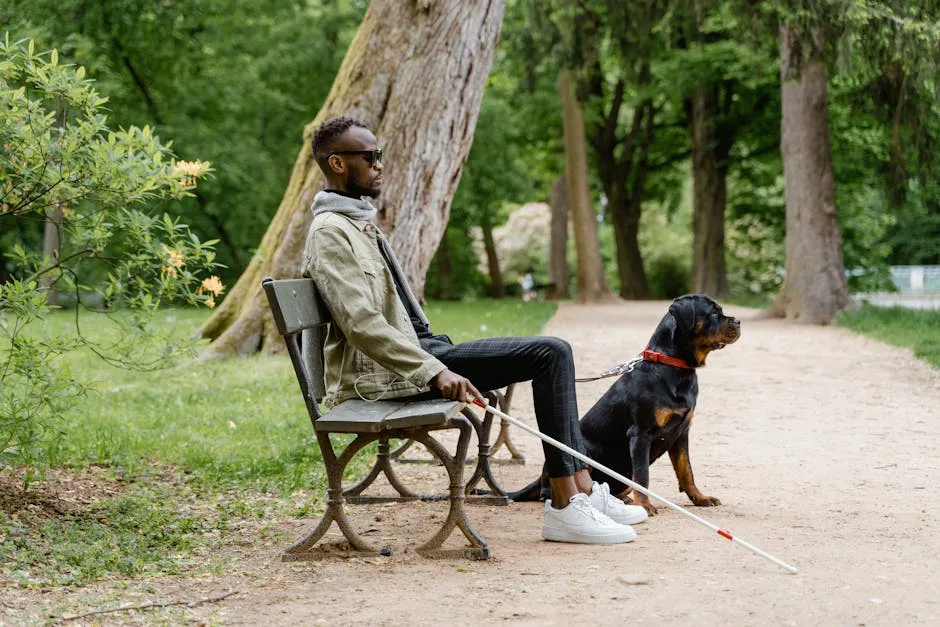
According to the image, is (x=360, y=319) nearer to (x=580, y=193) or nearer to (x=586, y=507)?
(x=586, y=507)

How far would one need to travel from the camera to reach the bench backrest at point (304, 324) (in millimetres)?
4660

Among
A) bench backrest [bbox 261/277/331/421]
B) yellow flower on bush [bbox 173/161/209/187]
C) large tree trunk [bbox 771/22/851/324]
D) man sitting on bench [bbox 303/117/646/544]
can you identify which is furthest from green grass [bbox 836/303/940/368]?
yellow flower on bush [bbox 173/161/209/187]

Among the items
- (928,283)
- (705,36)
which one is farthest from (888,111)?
(928,283)

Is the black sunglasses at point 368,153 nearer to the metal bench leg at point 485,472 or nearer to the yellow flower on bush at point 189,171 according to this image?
the yellow flower on bush at point 189,171

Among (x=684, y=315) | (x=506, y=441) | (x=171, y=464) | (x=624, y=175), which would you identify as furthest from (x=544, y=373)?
(x=624, y=175)

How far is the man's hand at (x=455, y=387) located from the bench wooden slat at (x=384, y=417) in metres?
0.08

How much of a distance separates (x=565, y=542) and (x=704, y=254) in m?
23.6

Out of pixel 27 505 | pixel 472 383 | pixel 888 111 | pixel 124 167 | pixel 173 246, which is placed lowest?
pixel 27 505

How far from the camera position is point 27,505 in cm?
562

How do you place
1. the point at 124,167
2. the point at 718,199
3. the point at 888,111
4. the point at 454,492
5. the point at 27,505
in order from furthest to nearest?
the point at 718,199, the point at 888,111, the point at 27,505, the point at 124,167, the point at 454,492

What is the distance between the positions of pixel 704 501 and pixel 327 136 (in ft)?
8.65

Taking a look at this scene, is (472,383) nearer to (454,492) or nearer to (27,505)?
(454,492)

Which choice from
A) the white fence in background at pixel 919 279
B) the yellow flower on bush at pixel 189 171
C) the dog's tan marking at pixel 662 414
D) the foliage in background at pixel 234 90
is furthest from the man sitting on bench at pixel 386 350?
the white fence in background at pixel 919 279

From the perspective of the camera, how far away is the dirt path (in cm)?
402
